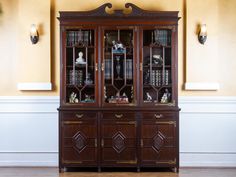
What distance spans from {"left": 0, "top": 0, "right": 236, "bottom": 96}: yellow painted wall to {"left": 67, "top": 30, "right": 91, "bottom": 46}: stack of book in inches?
18.8

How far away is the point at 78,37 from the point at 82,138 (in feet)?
4.55

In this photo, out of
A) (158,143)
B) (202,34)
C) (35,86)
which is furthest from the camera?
(35,86)

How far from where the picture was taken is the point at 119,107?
4898mm

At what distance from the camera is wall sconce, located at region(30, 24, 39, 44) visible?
203 inches

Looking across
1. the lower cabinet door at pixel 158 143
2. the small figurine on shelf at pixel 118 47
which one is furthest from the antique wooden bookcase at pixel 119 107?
the small figurine on shelf at pixel 118 47

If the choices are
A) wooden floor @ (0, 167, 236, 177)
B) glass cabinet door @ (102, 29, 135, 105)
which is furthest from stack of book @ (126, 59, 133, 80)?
wooden floor @ (0, 167, 236, 177)

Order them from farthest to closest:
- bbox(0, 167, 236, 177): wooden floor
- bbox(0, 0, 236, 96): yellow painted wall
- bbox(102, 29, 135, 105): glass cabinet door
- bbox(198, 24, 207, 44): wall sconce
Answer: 1. bbox(0, 0, 236, 96): yellow painted wall
2. bbox(198, 24, 207, 44): wall sconce
3. bbox(102, 29, 135, 105): glass cabinet door
4. bbox(0, 167, 236, 177): wooden floor

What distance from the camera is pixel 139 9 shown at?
4.90 m

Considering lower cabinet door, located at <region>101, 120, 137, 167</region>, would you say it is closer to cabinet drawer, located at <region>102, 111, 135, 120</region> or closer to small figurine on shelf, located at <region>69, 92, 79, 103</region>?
cabinet drawer, located at <region>102, 111, 135, 120</region>

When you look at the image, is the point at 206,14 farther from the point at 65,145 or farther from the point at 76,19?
the point at 65,145

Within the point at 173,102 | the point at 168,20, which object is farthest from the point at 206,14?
the point at 173,102

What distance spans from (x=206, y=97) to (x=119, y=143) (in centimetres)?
148

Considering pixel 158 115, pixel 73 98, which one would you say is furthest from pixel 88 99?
pixel 158 115

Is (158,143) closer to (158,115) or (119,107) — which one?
(158,115)
